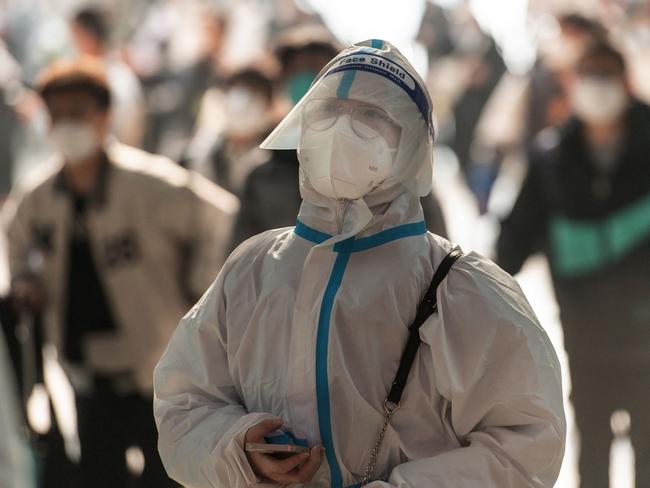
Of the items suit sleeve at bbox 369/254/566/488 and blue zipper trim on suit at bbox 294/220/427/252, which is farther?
blue zipper trim on suit at bbox 294/220/427/252

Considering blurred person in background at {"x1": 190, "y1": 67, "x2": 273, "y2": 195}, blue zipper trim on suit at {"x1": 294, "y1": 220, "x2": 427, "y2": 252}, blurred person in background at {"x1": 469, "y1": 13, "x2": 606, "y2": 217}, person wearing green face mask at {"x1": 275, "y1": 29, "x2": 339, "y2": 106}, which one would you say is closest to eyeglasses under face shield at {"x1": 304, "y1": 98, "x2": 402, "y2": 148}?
blue zipper trim on suit at {"x1": 294, "y1": 220, "x2": 427, "y2": 252}

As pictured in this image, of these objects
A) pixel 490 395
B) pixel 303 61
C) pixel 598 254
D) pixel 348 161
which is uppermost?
pixel 303 61

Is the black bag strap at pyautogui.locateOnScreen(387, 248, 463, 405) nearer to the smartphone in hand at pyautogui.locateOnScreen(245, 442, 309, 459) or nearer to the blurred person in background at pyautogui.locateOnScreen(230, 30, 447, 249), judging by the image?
the smartphone in hand at pyautogui.locateOnScreen(245, 442, 309, 459)

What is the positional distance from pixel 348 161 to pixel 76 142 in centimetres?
324

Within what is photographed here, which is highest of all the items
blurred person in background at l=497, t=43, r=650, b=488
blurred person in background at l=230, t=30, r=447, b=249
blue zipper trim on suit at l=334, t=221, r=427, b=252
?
blue zipper trim on suit at l=334, t=221, r=427, b=252

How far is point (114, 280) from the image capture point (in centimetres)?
663

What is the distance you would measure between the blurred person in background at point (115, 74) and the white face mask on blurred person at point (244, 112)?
3295mm

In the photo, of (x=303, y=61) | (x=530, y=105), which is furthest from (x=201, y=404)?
(x=530, y=105)

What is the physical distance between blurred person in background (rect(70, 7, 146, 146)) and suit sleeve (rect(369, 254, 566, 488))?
31.4 feet

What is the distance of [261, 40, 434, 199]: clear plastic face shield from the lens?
3.86 meters

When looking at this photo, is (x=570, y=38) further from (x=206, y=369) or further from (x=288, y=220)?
(x=206, y=369)

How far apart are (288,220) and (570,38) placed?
325 cm

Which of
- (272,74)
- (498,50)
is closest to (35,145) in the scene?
(498,50)

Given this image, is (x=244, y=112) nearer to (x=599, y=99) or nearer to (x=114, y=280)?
(x=599, y=99)
